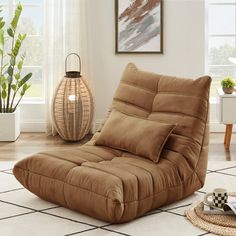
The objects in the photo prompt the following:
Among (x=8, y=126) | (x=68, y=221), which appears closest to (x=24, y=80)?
(x=8, y=126)

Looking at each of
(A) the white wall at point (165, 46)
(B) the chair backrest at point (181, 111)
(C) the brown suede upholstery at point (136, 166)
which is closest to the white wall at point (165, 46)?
(A) the white wall at point (165, 46)

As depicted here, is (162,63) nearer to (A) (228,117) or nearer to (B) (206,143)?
(A) (228,117)

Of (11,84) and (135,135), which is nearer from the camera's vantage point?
(135,135)

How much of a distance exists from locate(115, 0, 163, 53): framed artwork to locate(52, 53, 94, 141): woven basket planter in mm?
633

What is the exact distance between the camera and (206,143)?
4.79 meters

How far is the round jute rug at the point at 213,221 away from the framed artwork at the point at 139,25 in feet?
9.45

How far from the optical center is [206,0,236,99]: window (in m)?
7.06

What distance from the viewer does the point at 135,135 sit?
468cm

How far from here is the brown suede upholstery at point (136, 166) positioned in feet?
13.6

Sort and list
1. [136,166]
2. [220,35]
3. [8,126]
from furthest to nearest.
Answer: [220,35] < [8,126] < [136,166]

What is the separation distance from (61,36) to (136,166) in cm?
283

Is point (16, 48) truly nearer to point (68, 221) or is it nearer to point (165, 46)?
point (165, 46)

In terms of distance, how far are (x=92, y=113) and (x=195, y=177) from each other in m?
2.36

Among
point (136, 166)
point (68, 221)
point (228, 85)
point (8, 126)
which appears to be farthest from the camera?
point (8, 126)
